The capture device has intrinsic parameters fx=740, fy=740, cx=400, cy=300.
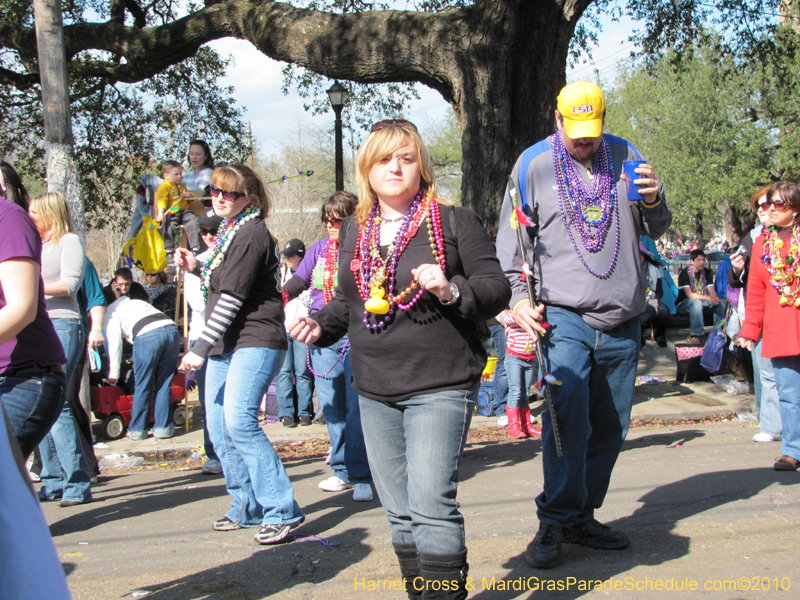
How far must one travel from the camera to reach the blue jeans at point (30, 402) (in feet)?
10.4

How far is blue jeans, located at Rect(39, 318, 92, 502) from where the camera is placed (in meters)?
4.96

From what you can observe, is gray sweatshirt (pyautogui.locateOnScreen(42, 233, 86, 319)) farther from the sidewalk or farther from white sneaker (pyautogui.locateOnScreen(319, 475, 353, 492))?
the sidewalk

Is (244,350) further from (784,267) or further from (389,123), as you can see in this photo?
(784,267)

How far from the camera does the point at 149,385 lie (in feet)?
24.9

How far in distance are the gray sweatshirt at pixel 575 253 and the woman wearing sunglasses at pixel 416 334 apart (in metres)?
0.75

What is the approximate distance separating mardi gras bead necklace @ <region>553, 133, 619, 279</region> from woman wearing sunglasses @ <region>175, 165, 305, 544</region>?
1.69m

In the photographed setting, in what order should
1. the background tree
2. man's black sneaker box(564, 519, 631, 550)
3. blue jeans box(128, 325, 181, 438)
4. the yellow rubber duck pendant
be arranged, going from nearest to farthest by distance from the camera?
the yellow rubber duck pendant, man's black sneaker box(564, 519, 631, 550), blue jeans box(128, 325, 181, 438), the background tree

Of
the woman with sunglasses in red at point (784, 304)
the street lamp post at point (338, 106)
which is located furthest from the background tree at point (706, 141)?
the woman with sunglasses in red at point (784, 304)

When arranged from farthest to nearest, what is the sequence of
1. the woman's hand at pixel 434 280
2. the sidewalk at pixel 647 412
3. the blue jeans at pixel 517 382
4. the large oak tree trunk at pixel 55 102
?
the sidewalk at pixel 647 412, the blue jeans at pixel 517 382, the large oak tree trunk at pixel 55 102, the woman's hand at pixel 434 280

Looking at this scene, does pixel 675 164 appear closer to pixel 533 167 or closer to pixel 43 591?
pixel 533 167

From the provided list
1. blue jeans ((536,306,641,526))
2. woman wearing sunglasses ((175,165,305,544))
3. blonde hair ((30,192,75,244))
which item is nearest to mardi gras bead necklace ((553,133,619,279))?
blue jeans ((536,306,641,526))

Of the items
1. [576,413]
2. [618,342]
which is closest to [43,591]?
[576,413]

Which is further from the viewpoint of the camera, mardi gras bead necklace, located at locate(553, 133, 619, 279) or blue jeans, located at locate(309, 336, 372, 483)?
blue jeans, located at locate(309, 336, 372, 483)

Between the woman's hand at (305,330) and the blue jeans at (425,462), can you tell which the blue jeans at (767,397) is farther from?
the woman's hand at (305,330)
